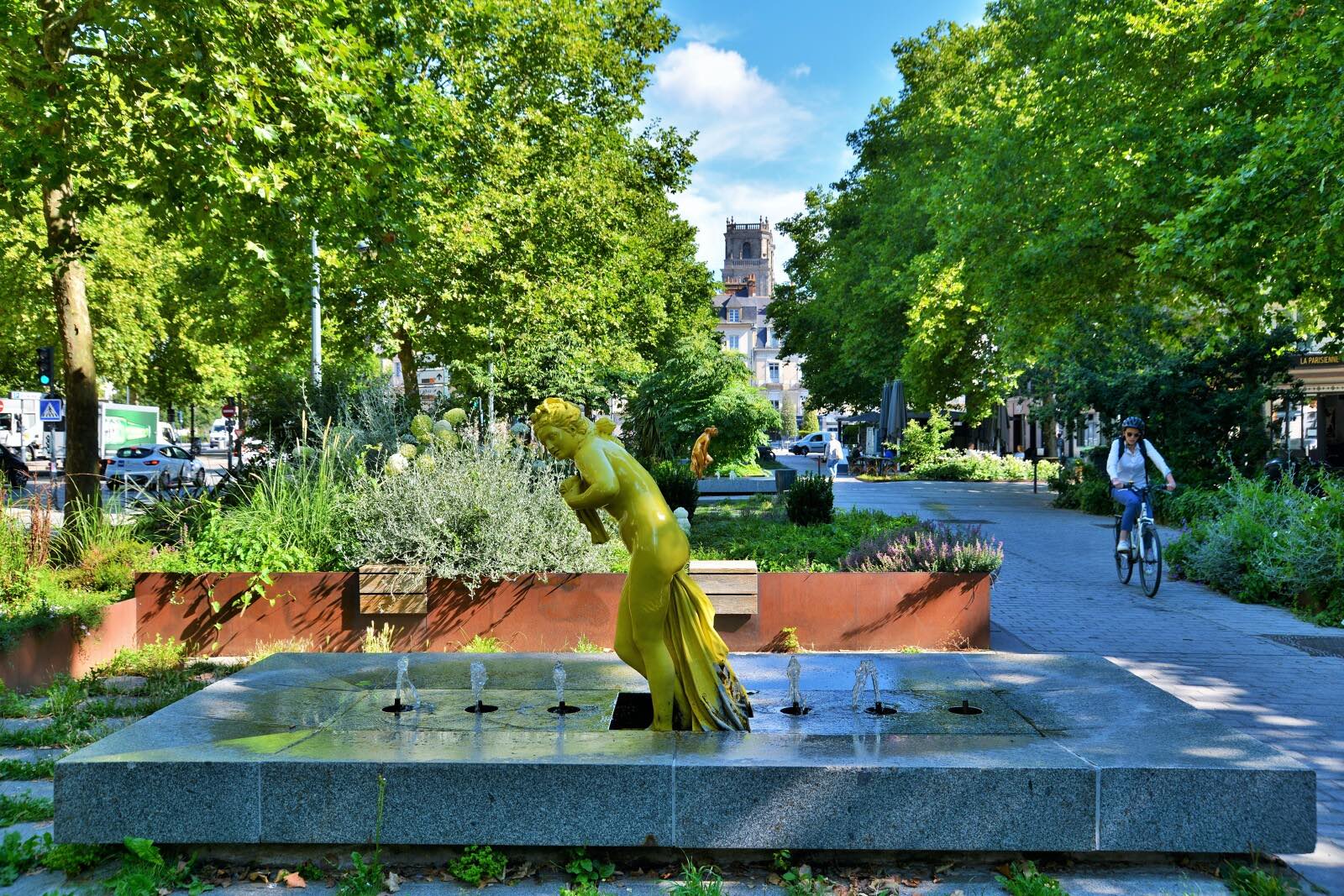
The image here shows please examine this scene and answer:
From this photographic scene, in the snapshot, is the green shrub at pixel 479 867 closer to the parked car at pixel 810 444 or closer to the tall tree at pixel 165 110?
the tall tree at pixel 165 110

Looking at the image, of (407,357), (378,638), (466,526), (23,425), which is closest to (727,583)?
(466,526)

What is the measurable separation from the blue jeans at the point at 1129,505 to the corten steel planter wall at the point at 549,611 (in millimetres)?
4132

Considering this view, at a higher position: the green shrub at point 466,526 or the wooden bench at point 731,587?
the green shrub at point 466,526

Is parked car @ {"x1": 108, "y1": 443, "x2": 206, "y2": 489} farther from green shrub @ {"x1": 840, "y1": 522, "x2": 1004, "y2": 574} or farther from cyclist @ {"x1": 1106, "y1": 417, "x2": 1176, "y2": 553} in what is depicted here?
cyclist @ {"x1": 1106, "y1": 417, "x2": 1176, "y2": 553}

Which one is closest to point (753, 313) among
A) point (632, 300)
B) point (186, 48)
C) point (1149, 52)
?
point (632, 300)

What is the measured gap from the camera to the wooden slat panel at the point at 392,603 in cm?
758

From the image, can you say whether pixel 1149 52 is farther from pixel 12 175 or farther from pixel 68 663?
pixel 68 663

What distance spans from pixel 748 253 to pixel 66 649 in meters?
151

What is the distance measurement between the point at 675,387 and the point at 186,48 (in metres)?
16.1

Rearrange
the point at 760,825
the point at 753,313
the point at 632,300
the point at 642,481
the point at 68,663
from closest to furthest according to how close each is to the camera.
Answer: the point at 760,825
the point at 642,481
the point at 68,663
the point at 632,300
the point at 753,313

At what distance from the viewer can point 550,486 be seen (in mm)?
8398

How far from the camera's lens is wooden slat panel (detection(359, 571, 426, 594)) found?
7582 mm

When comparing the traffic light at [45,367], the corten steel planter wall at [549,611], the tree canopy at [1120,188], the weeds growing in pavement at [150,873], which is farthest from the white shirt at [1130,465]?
the traffic light at [45,367]

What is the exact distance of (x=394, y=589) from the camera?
24.9 feet
